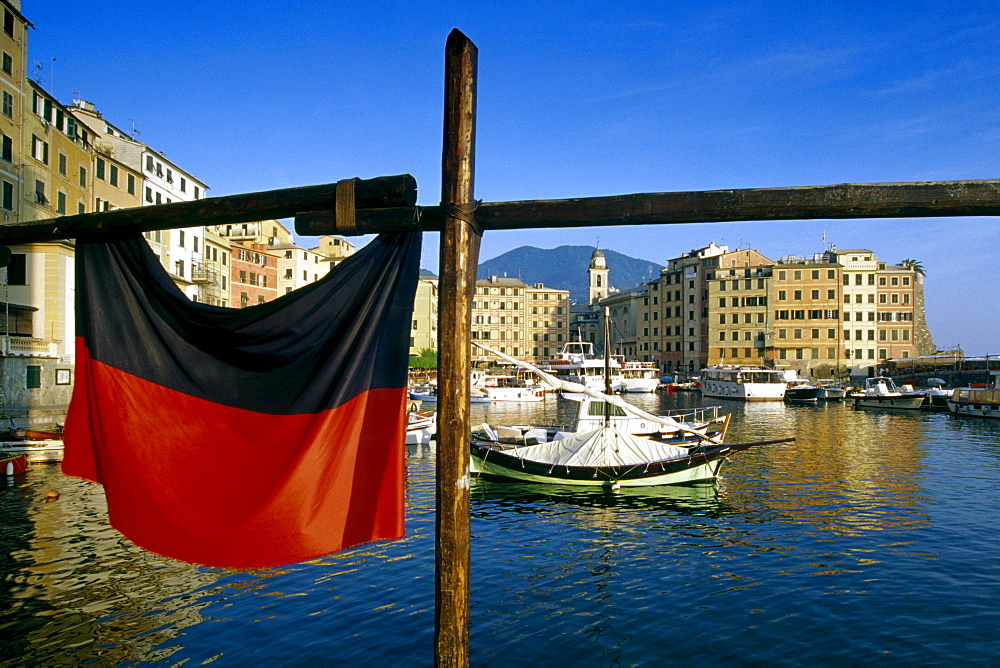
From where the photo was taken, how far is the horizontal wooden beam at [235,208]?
5.08 m

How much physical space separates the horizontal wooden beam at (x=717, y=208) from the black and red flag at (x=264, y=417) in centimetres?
41

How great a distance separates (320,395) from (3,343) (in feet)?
123

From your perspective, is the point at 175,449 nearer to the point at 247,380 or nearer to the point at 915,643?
the point at 247,380

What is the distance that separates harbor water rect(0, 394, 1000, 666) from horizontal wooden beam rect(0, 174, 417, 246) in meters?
2.03

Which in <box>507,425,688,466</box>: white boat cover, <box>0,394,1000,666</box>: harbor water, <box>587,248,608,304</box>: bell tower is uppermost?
<box>587,248,608,304</box>: bell tower

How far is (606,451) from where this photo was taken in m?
26.6

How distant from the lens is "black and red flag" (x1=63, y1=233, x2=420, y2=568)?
16.0ft

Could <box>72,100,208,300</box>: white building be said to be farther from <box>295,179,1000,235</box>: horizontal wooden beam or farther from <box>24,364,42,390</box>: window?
<box>295,179,1000,235</box>: horizontal wooden beam

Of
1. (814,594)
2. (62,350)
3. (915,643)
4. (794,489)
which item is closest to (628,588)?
(814,594)

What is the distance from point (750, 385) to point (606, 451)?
57226 mm

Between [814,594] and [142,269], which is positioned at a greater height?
[142,269]

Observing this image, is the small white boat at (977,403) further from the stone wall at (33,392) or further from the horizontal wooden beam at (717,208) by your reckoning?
the stone wall at (33,392)

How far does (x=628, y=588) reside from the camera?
15289 mm

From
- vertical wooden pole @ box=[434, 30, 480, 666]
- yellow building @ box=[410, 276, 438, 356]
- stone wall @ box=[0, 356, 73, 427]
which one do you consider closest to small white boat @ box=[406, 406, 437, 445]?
stone wall @ box=[0, 356, 73, 427]
